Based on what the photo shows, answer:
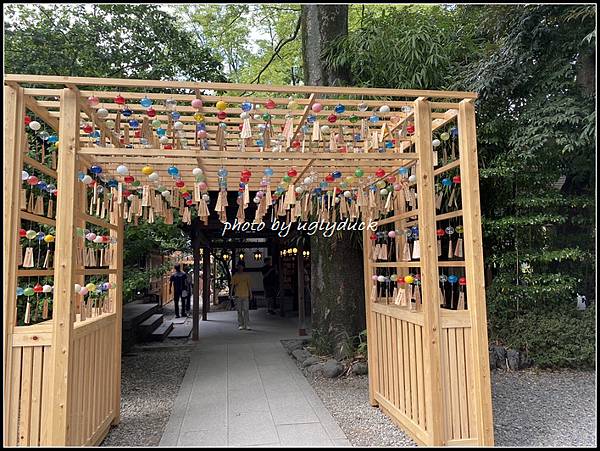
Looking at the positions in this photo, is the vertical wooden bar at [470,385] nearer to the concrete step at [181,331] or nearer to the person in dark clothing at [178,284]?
the concrete step at [181,331]

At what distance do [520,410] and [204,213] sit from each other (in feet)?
11.3

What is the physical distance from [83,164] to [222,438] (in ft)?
7.52

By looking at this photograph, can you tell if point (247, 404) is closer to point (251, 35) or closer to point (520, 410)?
point (520, 410)

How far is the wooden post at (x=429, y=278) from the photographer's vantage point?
2.86 metres

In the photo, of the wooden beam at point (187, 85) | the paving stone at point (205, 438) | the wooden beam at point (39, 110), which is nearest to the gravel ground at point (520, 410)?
the paving stone at point (205, 438)

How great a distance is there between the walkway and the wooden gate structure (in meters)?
0.61

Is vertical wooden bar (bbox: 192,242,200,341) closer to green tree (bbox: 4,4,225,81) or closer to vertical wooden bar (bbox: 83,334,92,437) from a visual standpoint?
green tree (bbox: 4,4,225,81)

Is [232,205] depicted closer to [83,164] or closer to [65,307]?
[83,164]

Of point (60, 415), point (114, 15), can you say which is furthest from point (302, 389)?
point (114, 15)

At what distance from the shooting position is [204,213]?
3.25m

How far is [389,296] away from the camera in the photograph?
4.08 m

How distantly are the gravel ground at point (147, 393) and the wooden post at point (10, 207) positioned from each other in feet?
4.00

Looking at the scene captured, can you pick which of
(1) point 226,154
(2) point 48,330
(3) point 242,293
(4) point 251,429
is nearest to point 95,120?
(1) point 226,154

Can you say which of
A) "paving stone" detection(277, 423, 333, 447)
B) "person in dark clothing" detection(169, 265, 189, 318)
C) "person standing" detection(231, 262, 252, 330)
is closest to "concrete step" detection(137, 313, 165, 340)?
"person standing" detection(231, 262, 252, 330)
